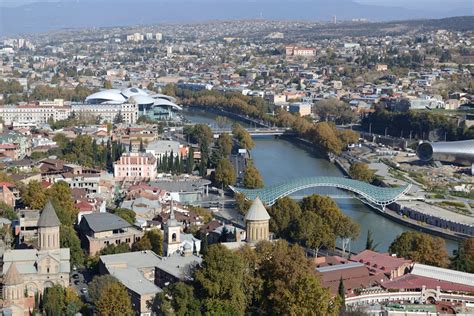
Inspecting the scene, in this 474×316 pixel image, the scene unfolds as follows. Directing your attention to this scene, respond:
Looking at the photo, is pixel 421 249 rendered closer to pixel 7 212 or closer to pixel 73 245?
pixel 73 245

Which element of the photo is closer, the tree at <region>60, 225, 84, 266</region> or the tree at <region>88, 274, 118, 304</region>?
the tree at <region>88, 274, 118, 304</region>

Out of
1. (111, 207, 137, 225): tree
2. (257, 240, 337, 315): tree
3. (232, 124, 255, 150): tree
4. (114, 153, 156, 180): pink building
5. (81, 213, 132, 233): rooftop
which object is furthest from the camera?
(232, 124, 255, 150): tree

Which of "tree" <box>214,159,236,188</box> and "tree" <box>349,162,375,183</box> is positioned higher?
"tree" <box>214,159,236,188</box>

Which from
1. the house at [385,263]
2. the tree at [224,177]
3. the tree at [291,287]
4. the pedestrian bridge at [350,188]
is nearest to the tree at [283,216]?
the house at [385,263]

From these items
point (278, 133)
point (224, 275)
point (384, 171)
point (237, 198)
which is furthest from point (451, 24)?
point (224, 275)

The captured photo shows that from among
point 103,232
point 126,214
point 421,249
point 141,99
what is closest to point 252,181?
point 126,214

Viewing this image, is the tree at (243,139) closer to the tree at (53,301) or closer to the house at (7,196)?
the house at (7,196)

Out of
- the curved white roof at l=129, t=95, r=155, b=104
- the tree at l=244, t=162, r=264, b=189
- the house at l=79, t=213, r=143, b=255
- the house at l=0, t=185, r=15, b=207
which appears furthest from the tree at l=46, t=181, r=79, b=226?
the curved white roof at l=129, t=95, r=155, b=104

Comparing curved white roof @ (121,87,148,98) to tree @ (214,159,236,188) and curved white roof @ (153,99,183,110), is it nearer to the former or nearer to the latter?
curved white roof @ (153,99,183,110)
